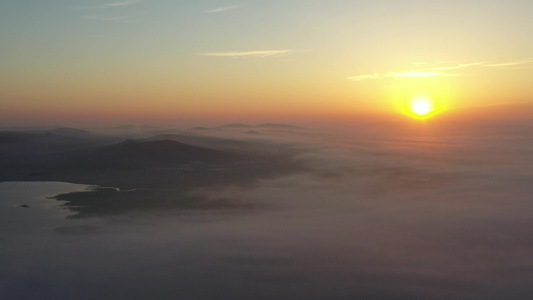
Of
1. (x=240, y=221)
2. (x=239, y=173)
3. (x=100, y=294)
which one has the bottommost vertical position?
(x=100, y=294)

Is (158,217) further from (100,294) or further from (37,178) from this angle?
(37,178)

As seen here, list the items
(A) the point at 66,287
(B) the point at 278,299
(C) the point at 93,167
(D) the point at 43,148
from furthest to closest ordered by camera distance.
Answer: (D) the point at 43,148 → (C) the point at 93,167 → (A) the point at 66,287 → (B) the point at 278,299

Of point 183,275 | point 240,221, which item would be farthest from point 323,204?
point 183,275

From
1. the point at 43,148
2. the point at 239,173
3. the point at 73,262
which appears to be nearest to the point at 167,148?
the point at 239,173

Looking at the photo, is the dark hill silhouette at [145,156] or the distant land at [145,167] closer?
the distant land at [145,167]

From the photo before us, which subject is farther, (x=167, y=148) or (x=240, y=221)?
(x=167, y=148)

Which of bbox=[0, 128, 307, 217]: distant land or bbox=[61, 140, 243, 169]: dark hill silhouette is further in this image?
bbox=[61, 140, 243, 169]: dark hill silhouette

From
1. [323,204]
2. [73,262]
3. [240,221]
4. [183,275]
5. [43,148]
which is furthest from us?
[43,148]

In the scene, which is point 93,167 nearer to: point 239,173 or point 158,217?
point 239,173

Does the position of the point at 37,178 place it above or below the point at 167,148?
below
